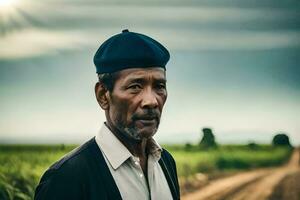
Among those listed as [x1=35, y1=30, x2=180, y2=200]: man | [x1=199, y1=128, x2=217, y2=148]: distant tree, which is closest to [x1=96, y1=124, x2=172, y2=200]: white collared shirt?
[x1=35, y1=30, x2=180, y2=200]: man

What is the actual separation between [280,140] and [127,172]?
6.99 feet

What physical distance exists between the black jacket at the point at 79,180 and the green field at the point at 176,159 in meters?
1.76

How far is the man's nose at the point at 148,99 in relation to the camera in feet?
3.92

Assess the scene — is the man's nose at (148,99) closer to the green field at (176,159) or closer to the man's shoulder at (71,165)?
the man's shoulder at (71,165)

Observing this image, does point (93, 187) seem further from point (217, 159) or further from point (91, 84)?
point (217, 159)

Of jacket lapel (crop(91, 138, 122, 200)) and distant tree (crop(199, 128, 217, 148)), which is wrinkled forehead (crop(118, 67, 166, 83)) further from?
distant tree (crop(199, 128, 217, 148))

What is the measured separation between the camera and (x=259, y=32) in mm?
3209

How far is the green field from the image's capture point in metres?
2.90

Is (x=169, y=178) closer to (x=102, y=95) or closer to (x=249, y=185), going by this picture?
(x=102, y=95)

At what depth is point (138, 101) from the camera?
120 cm

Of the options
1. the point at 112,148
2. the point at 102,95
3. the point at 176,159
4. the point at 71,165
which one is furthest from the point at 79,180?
the point at 176,159

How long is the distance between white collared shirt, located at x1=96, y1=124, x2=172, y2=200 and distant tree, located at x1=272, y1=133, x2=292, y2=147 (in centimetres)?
199

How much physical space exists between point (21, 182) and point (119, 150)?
186 centimetres

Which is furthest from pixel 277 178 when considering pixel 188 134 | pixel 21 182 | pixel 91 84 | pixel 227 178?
pixel 21 182
